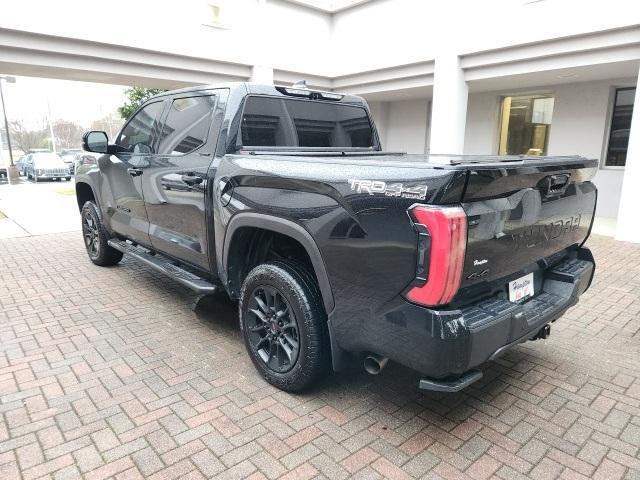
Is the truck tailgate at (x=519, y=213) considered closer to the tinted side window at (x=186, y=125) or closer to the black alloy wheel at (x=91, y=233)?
the tinted side window at (x=186, y=125)

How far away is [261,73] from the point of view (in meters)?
12.5

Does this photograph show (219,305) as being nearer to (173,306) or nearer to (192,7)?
(173,306)

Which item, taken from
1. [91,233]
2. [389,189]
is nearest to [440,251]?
[389,189]

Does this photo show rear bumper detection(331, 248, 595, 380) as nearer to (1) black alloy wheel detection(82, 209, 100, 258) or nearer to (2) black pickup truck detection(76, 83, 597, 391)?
(2) black pickup truck detection(76, 83, 597, 391)

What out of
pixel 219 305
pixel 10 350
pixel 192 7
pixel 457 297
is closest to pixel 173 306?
pixel 219 305

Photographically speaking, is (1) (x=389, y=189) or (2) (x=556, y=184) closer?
(1) (x=389, y=189)

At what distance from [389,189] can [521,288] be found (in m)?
1.09

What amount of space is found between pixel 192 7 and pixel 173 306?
959cm

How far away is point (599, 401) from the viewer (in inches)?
116

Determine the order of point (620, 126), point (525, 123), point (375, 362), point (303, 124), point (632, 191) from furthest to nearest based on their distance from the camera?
1. point (525, 123)
2. point (620, 126)
3. point (632, 191)
4. point (303, 124)
5. point (375, 362)

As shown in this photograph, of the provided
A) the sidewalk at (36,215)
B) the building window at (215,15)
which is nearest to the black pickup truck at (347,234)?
the sidewalk at (36,215)

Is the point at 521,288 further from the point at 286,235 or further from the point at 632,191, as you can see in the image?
the point at 632,191

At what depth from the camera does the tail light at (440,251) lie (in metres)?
1.94

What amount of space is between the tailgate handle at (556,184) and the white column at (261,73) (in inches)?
434
